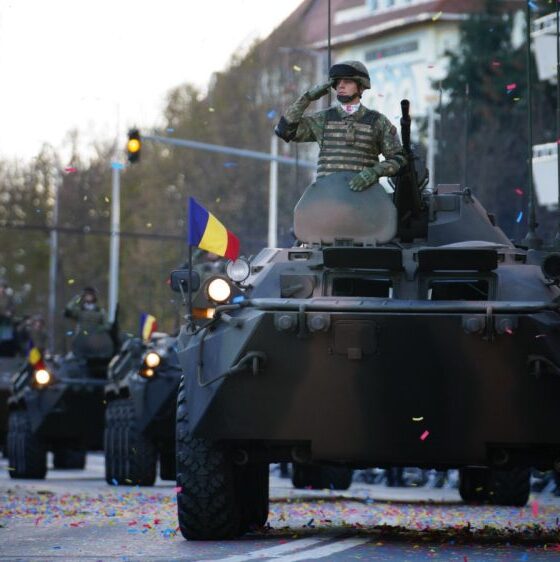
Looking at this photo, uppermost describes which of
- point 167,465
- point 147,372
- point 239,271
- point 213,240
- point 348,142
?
point 348,142

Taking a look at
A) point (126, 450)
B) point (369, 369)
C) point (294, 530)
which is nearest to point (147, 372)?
point (126, 450)

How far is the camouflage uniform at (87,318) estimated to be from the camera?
2774 cm

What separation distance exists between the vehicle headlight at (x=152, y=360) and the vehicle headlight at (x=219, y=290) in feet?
34.3

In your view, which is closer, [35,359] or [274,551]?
[274,551]

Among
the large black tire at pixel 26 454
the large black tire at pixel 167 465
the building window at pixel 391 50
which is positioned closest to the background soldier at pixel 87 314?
→ the large black tire at pixel 26 454

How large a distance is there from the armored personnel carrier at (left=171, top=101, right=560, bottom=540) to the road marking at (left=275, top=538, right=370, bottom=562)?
1.48 ft

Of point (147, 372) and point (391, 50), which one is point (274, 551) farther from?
point (391, 50)

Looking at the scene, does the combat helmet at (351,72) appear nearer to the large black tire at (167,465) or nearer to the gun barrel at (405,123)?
the gun barrel at (405,123)

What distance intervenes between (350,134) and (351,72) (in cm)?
41

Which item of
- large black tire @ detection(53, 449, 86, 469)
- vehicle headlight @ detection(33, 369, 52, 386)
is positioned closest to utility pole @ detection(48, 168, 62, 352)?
large black tire @ detection(53, 449, 86, 469)

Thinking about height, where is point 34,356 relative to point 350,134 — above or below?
below

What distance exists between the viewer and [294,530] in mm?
14398

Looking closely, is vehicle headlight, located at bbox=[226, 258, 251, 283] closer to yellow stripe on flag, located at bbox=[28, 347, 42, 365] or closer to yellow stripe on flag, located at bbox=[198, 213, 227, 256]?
yellow stripe on flag, located at bbox=[198, 213, 227, 256]

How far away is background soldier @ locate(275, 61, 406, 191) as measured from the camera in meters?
13.7
